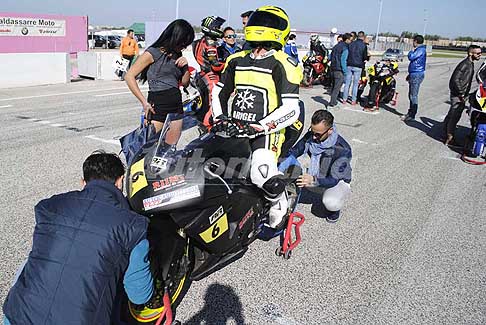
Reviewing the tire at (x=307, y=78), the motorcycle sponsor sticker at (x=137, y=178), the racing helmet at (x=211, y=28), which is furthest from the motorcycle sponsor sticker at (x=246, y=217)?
the tire at (x=307, y=78)

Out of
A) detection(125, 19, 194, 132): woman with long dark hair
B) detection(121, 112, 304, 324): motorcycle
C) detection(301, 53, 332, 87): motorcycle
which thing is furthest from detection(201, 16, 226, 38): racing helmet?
detection(301, 53, 332, 87): motorcycle

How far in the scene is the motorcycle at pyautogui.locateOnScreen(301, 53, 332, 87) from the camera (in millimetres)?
15242

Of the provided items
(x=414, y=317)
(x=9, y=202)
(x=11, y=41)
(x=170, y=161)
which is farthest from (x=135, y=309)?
(x=11, y=41)

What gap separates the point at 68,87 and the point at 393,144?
950cm

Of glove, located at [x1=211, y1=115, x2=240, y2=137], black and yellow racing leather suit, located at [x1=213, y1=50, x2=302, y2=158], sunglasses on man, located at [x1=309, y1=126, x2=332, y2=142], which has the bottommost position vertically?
sunglasses on man, located at [x1=309, y1=126, x2=332, y2=142]

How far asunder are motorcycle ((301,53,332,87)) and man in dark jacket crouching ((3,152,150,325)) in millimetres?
14068

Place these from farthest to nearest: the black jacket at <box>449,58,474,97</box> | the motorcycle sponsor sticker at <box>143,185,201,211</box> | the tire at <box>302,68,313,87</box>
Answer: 1. the tire at <box>302,68,313,87</box>
2. the black jacket at <box>449,58,474,97</box>
3. the motorcycle sponsor sticker at <box>143,185,201,211</box>

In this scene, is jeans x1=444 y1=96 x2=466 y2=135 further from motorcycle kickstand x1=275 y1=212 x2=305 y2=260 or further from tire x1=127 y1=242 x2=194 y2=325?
tire x1=127 y1=242 x2=194 y2=325

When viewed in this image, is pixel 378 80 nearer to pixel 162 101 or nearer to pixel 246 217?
pixel 162 101

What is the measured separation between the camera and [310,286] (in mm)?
3510

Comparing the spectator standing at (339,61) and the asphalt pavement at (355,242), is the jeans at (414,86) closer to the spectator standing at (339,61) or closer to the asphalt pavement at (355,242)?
the spectator standing at (339,61)

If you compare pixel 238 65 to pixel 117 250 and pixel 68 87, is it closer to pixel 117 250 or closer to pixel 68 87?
pixel 117 250

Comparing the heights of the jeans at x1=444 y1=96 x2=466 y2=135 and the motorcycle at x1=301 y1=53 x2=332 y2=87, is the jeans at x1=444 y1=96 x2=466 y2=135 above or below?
below

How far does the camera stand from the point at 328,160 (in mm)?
4621
